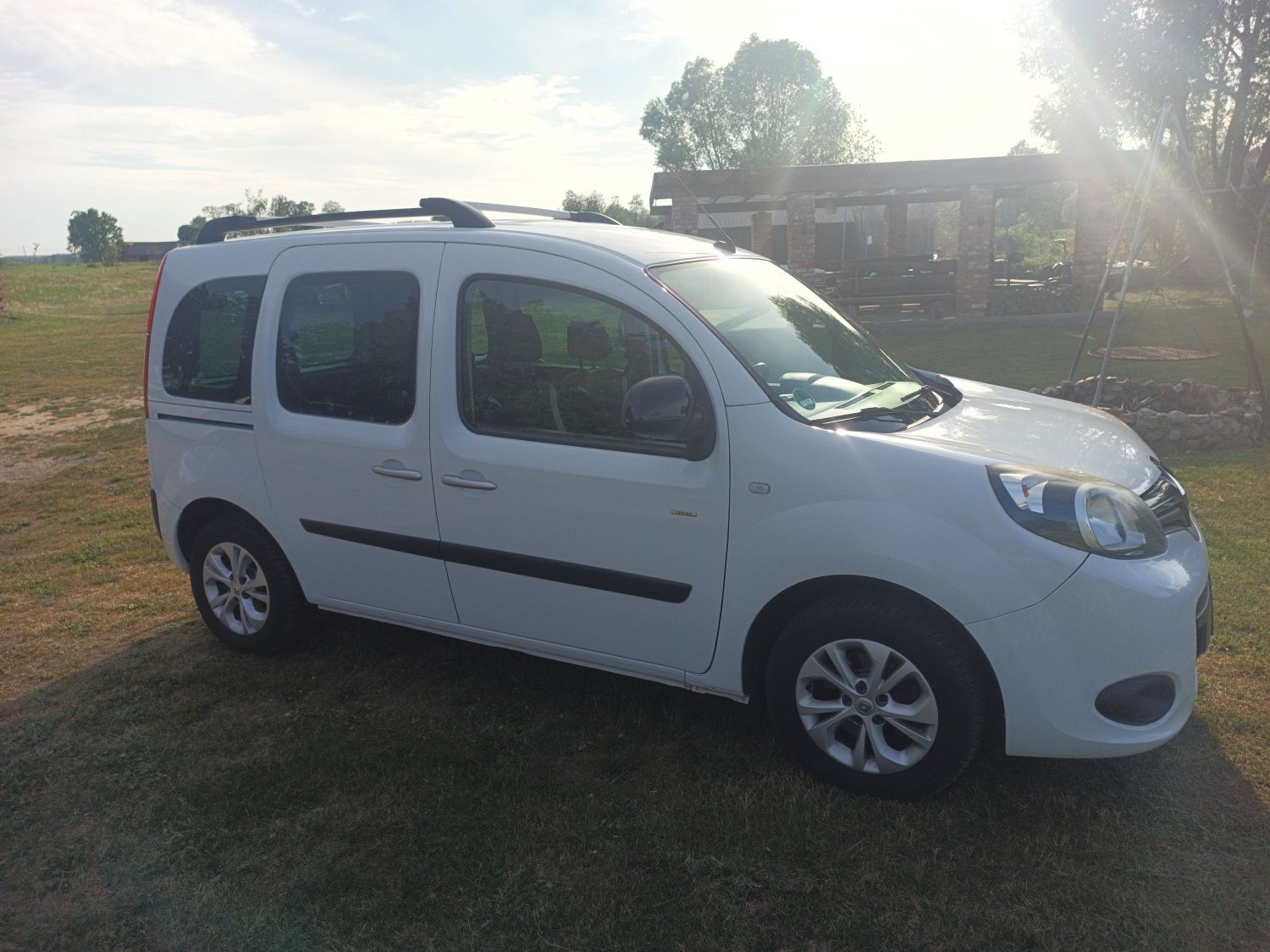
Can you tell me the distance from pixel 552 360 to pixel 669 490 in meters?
0.72

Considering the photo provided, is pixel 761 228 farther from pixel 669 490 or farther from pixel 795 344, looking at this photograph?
pixel 669 490

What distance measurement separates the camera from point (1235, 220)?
2186cm

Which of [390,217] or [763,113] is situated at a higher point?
[763,113]

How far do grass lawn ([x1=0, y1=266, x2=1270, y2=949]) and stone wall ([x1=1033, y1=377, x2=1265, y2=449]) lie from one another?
3.32 m

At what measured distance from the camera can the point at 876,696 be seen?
3.15 m

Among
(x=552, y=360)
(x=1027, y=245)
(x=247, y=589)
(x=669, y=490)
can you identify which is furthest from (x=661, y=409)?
(x=1027, y=245)

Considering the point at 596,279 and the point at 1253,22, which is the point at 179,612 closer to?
the point at 596,279

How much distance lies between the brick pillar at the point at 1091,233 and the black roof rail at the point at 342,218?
1858cm

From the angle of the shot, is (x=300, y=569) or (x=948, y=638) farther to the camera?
(x=300, y=569)

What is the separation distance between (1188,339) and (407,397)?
15996 mm

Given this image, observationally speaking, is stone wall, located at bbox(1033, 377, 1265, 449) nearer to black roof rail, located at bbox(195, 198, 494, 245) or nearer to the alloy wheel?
the alloy wheel

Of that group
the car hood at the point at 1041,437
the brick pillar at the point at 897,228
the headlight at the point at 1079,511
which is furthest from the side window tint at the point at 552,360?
the brick pillar at the point at 897,228

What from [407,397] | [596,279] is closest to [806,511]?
[596,279]

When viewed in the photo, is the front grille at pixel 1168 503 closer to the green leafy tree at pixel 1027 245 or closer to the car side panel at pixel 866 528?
the car side panel at pixel 866 528
